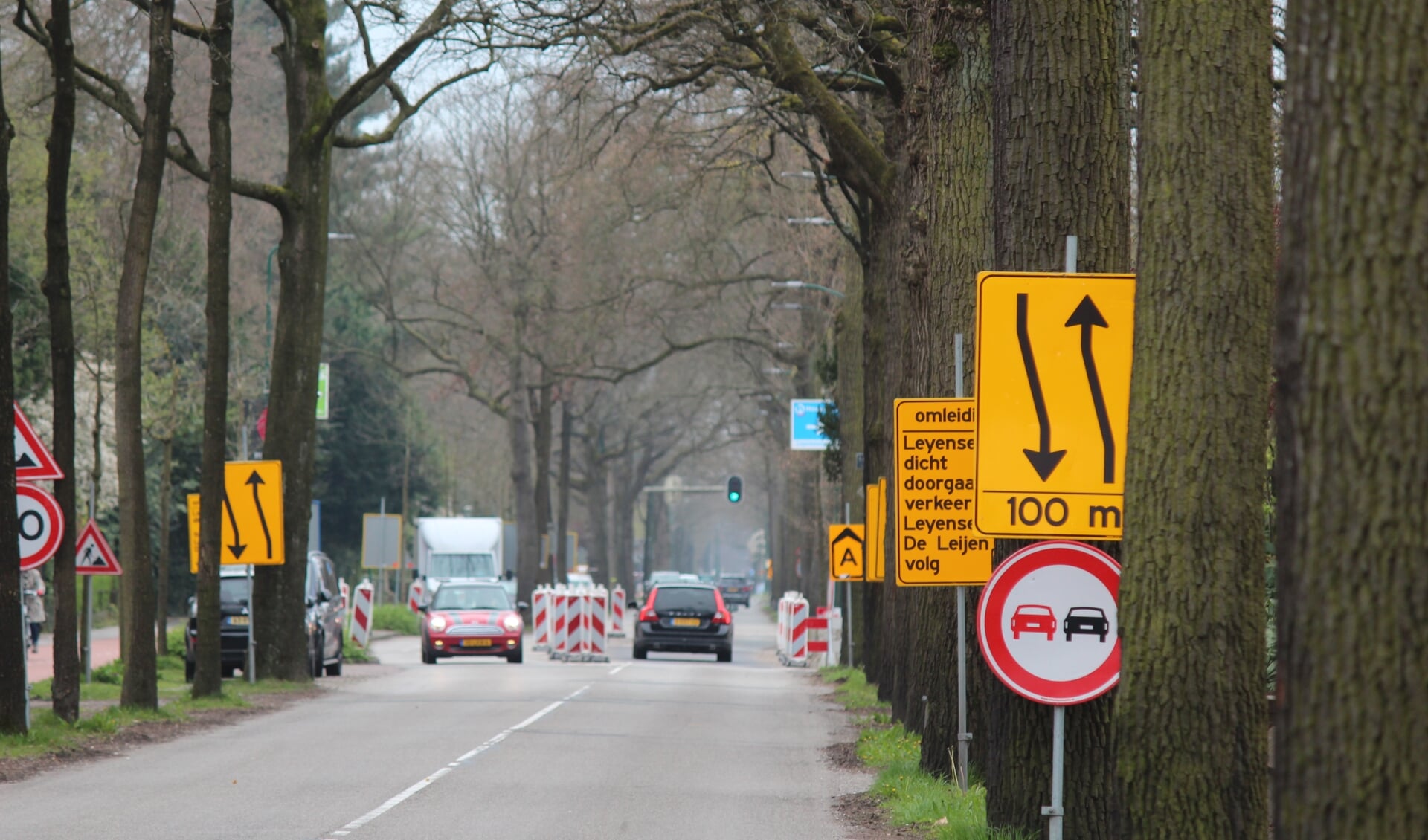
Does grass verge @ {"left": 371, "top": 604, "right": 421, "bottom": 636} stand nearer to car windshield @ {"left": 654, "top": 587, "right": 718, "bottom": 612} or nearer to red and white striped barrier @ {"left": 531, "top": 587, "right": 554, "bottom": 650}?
red and white striped barrier @ {"left": 531, "top": 587, "right": 554, "bottom": 650}

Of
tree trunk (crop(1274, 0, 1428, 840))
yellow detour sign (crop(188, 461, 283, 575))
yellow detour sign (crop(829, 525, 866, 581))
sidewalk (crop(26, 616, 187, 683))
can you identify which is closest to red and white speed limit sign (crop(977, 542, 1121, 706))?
tree trunk (crop(1274, 0, 1428, 840))

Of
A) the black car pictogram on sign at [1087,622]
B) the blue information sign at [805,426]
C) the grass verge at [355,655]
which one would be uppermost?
the blue information sign at [805,426]

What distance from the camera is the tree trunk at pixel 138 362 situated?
18.3 m

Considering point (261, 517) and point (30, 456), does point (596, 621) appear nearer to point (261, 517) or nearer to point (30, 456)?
point (261, 517)

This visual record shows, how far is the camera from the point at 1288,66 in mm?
3959

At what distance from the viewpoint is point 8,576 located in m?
15.1

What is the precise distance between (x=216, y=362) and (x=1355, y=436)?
18.5 meters

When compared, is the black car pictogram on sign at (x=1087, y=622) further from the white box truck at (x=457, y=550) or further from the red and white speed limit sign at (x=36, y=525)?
the white box truck at (x=457, y=550)

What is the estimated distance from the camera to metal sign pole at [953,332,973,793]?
1173cm

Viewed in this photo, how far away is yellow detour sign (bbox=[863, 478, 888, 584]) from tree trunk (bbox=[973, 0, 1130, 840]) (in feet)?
35.2

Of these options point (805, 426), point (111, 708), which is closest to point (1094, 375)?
point (111, 708)

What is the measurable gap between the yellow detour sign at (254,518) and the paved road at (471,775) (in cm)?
205

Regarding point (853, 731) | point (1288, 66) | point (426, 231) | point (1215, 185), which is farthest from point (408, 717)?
point (426, 231)

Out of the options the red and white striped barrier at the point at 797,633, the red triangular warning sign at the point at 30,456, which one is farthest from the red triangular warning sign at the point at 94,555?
the red and white striped barrier at the point at 797,633
